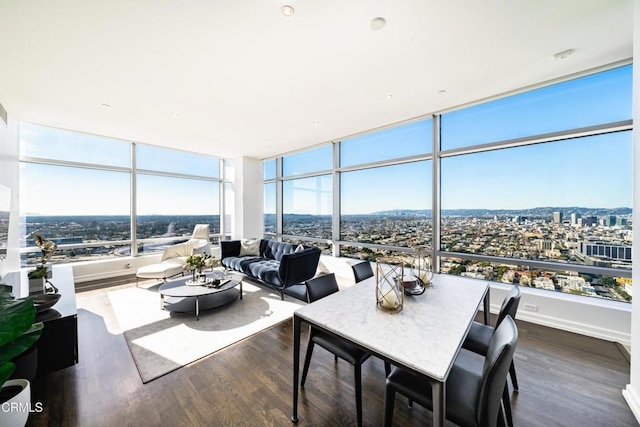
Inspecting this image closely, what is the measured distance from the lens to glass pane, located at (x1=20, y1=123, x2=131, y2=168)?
13.5 feet

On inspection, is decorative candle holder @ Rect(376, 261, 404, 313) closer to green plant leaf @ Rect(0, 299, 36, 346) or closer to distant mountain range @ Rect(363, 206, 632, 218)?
green plant leaf @ Rect(0, 299, 36, 346)

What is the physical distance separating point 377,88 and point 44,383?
14.3 ft

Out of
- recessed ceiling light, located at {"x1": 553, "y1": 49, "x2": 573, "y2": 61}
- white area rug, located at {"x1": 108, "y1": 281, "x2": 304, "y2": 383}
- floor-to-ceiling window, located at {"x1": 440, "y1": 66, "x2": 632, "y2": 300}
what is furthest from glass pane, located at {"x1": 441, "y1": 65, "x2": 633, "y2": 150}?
white area rug, located at {"x1": 108, "y1": 281, "x2": 304, "y2": 383}

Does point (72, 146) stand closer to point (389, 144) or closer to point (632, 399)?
point (389, 144)

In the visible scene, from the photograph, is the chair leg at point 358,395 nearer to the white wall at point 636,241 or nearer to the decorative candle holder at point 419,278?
the decorative candle holder at point 419,278

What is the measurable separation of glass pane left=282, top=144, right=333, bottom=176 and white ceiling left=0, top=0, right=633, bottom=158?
A: 1657 millimetres

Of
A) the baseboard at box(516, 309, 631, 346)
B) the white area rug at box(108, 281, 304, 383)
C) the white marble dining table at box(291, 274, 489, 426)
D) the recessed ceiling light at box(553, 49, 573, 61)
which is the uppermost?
the recessed ceiling light at box(553, 49, 573, 61)

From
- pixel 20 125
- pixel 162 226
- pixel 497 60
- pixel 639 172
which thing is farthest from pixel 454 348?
pixel 20 125

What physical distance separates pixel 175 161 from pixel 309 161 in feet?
11.0

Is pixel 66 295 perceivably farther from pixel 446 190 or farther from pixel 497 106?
pixel 497 106

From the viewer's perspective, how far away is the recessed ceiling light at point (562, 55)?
2.24 m

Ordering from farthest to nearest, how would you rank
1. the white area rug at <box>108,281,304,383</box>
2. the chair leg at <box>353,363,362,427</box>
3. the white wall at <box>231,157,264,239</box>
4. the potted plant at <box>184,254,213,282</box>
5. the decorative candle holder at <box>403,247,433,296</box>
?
the white wall at <box>231,157,264,239</box> < the potted plant at <box>184,254,213,282</box> < the white area rug at <box>108,281,304,383</box> < the decorative candle holder at <box>403,247,433,296</box> < the chair leg at <box>353,363,362,427</box>

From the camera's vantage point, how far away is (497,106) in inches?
126

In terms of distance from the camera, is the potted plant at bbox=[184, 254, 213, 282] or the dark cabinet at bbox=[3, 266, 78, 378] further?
the potted plant at bbox=[184, 254, 213, 282]
